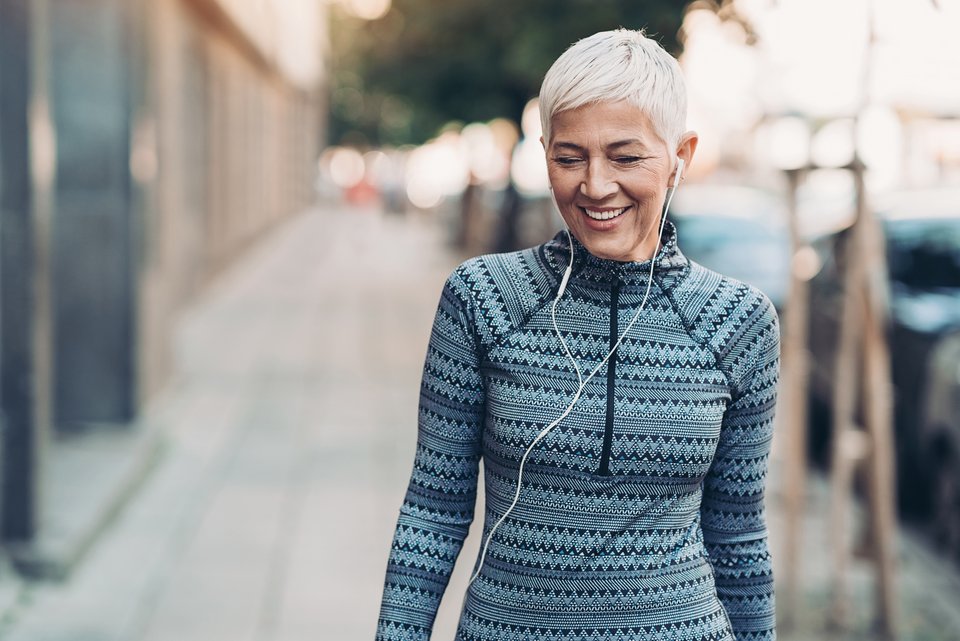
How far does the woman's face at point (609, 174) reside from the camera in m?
2.04

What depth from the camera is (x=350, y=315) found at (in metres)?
17.2

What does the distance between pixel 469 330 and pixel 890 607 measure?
396cm

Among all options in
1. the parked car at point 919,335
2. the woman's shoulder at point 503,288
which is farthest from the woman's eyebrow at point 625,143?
the parked car at point 919,335

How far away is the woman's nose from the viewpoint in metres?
2.05

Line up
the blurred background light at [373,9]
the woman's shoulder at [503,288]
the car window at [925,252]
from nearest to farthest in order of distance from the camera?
1. the woman's shoulder at [503,288]
2. the car window at [925,252]
3. the blurred background light at [373,9]

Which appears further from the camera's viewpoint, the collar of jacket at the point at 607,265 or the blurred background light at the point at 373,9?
the blurred background light at the point at 373,9

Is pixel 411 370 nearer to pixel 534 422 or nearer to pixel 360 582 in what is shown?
pixel 360 582

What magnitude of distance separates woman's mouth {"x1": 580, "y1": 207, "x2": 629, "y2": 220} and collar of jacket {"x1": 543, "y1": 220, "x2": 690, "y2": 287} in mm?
60

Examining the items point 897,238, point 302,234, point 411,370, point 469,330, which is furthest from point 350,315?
point 302,234

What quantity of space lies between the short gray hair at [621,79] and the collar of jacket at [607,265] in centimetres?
20

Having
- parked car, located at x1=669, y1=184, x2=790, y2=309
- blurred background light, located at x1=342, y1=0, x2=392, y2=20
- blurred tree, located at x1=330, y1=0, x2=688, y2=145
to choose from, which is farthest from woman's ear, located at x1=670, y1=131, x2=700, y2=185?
blurred background light, located at x1=342, y1=0, x2=392, y2=20

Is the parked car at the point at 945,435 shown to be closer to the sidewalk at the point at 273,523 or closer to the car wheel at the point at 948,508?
the car wheel at the point at 948,508

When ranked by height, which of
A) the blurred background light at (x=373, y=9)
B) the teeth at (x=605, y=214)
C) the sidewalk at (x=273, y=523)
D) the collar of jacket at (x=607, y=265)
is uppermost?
the blurred background light at (x=373, y=9)

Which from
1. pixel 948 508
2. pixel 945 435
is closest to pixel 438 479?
pixel 945 435
